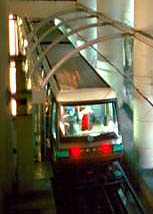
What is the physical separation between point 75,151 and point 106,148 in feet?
2.65

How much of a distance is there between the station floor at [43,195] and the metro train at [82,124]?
23.8 inches

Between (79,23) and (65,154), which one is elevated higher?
(79,23)

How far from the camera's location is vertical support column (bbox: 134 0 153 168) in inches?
551

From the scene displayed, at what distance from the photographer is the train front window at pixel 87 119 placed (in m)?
11.7

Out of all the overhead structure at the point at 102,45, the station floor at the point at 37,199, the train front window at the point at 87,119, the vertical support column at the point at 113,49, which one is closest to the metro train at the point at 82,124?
the train front window at the point at 87,119

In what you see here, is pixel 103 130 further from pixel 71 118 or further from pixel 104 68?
pixel 104 68

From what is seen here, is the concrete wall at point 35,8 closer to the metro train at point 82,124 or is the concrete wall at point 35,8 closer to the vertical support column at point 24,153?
the metro train at point 82,124

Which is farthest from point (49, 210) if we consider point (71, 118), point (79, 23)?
point (79, 23)

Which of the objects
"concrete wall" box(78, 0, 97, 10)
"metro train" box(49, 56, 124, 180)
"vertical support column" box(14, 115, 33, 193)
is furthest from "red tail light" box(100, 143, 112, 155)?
"concrete wall" box(78, 0, 97, 10)

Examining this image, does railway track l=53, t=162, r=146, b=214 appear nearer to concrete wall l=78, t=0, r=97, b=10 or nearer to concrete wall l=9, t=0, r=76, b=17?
concrete wall l=9, t=0, r=76, b=17

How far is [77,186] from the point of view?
12.5 metres

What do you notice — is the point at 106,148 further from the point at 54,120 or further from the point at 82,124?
the point at 54,120

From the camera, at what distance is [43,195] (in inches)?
460

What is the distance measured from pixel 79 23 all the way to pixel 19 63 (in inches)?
297
